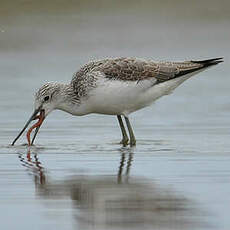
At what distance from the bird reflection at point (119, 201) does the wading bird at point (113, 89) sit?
2.23 m

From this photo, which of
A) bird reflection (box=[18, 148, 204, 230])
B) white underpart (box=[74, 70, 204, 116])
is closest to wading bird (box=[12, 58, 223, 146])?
white underpart (box=[74, 70, 204, 116])

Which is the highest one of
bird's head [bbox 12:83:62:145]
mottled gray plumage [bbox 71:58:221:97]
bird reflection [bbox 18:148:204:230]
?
mottled gray plumage [bbox 71:58:221:97]

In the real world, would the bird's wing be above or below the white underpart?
above

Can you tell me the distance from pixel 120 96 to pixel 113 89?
0.41 feet

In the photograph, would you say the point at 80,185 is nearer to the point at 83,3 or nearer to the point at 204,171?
the point at 204,171

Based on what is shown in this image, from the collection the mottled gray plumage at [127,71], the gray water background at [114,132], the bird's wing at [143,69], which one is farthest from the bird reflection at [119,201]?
the bird's wing at [143,69]

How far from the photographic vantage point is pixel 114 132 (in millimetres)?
13375

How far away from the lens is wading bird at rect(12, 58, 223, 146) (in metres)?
12.4

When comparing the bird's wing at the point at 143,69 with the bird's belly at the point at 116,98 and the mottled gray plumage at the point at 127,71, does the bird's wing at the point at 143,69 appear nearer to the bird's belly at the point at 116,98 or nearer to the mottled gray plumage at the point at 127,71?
the mottled gray plumage at the point at 127,71

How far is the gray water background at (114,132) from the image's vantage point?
818 centimetres

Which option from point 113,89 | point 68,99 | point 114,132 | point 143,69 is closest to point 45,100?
point 68,99

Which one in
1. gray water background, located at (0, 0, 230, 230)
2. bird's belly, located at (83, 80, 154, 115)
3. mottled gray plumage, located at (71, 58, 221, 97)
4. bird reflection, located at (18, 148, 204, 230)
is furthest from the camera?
mottled gray plumage, located at (71, 58, 221, 97)

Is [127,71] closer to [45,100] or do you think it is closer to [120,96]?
[120,96]

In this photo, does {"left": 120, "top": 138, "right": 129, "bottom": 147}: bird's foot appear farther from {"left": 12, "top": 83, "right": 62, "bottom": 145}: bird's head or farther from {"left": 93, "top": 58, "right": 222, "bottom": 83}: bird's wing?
{"left": 12, "top": 83, "right": 62, "bottom": 145}: bird's head
